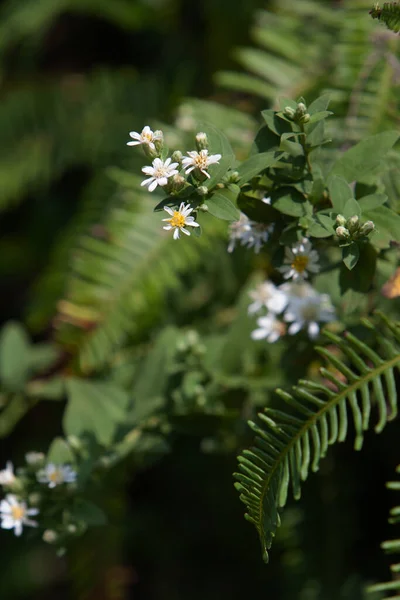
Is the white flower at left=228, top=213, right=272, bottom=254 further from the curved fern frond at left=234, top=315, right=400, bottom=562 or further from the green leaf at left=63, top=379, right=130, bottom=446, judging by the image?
the green leaf at left=63, top=379, right=130, bottom=446

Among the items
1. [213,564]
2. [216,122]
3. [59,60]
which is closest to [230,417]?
[216,122]

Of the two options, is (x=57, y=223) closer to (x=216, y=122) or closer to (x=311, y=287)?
(x=216, y=122)

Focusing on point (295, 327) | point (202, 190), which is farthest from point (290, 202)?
point (295, 327)

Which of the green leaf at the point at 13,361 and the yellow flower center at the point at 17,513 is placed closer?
the yellow flower center at the point at 17,513

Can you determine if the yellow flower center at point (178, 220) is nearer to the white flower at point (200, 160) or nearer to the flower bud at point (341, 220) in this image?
the white flower at point (200, 160)

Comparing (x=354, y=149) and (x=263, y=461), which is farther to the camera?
(x=354, y=149)

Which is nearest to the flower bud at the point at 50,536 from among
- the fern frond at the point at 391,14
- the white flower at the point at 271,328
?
the white flower at the point at 271,328

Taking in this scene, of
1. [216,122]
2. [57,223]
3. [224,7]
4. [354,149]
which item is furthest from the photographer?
[57,223]

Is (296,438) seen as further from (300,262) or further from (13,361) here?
(13,361)
